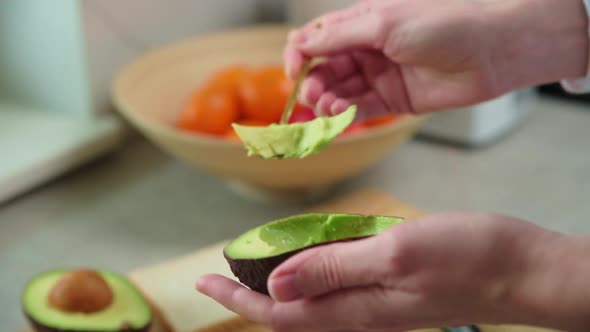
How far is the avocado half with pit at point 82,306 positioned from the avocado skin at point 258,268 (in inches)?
8.3

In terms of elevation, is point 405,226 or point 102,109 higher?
point 102,109

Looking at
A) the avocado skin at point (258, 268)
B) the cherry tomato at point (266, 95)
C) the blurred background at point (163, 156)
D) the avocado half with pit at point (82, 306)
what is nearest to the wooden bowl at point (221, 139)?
the blurred background at point (163, 156)

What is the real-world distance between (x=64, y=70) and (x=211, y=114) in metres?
0.30

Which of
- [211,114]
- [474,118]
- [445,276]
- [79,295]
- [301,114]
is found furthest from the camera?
[474,118]

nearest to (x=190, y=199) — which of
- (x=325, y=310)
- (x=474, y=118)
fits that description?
(x=474, y=118)

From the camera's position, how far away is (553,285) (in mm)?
435

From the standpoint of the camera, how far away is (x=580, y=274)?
435 mm

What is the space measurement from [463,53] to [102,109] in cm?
67

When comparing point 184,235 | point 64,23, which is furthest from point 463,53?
point 64,23

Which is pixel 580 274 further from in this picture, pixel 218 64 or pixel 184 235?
pixel 218 64

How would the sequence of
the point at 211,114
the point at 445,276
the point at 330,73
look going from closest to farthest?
1. the point at 445,276
2. the point at 330,73
3. the point at 211,114

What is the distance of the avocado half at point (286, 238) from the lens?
19.3 inches

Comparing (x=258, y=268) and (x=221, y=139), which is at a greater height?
(x=221, y=139)

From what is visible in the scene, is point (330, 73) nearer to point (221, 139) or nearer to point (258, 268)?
point (221, 139)
